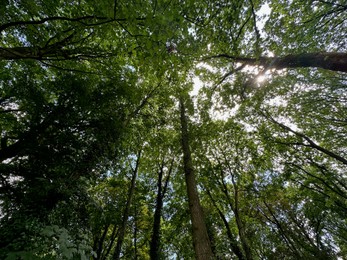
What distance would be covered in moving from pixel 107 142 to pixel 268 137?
9190 millimetres

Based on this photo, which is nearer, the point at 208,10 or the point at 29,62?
the point at 208,10

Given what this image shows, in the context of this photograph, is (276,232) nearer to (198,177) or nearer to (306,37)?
(198,177)

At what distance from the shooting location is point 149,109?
8.72 m

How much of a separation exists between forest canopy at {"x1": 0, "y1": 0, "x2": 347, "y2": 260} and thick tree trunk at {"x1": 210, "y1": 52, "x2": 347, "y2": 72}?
28 millimetres

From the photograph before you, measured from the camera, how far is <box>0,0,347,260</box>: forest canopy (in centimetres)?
336

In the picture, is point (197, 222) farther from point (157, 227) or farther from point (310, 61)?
point (157, 227)

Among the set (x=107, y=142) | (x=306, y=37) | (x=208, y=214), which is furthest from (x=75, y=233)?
(x=208, y=214)

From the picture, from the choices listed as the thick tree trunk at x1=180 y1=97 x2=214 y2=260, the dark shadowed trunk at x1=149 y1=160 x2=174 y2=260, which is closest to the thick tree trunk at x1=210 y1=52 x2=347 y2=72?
the thick tree trunk at x1=180 y1=97 x2=214 y2=260

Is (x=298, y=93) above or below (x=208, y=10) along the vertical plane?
above

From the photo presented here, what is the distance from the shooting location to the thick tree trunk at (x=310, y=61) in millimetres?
3787

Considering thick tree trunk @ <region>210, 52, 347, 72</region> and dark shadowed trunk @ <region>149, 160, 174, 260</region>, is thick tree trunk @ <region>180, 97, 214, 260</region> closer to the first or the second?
thick tree trunk @ <region>210, 52, 347, 72</region>

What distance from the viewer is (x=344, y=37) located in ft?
16.0

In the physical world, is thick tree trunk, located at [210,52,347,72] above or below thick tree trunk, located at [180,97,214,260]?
above

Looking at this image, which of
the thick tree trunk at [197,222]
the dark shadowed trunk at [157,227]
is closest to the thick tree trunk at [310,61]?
the thick tree trunk at [197,222]
